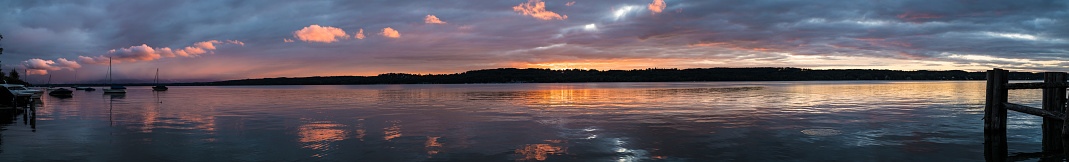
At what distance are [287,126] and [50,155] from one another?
8.81m

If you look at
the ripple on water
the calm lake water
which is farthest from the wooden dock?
the ripple on water

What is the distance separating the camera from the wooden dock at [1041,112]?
15.8 m

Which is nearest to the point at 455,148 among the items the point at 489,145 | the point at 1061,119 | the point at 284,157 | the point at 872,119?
the point at 489,145

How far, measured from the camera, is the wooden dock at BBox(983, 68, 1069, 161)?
622 inches

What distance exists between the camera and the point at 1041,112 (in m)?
17.3

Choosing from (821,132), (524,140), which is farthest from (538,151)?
(821,132)

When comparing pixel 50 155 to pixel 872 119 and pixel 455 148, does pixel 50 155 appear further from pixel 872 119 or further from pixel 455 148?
pixel 872 119

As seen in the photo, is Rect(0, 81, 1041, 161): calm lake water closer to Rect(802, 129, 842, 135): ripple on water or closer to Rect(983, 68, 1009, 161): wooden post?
Rect(802, 129, 842, 135): ripple on water

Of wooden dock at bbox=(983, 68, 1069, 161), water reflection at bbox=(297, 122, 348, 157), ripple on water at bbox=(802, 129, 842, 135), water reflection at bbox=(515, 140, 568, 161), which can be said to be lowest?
water reflection at bbox=(515, 140, 568, 161)

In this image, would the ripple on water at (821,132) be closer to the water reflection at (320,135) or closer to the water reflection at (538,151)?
the water reflection at (538,151)

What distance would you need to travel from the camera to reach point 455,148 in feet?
51.7

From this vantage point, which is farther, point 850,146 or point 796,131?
point 796,131

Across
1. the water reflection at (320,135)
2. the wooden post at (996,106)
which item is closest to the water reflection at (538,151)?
the water reflection at (320,135)

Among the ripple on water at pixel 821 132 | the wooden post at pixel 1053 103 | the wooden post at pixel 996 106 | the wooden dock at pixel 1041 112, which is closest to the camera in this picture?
the wooden dock at pixel 1041 112
